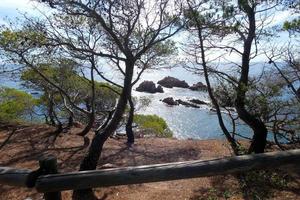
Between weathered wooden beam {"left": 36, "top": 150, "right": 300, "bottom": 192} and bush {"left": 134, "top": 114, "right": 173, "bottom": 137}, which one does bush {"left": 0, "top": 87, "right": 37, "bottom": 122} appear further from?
weathered wooden beam {"left": 36, "top": 150, "right": 300, "bottom": 192}

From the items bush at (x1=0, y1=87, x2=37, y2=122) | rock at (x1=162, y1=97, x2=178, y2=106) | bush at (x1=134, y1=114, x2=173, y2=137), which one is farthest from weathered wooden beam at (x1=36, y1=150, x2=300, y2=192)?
rock at (x1=162, y1=97, x2=178, y2=106)

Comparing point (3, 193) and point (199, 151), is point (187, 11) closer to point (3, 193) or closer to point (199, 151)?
point (199, 151)

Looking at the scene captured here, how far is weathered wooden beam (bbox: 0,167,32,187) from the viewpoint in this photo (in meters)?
3.17

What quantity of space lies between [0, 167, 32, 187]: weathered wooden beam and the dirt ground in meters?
3.54

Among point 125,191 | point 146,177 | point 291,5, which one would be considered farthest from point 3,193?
point 291,5

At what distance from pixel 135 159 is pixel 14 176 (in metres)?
7.78

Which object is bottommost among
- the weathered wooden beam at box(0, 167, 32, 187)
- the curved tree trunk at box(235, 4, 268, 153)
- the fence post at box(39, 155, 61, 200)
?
the weathered wooden beam at box(0, 167, 32, 187)

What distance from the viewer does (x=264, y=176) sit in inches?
289

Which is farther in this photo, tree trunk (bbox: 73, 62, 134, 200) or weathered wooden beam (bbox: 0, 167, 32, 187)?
tree trunk (bbox: 73, 62, 134, 200)

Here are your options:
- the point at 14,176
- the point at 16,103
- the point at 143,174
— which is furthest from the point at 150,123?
the point at 143,174

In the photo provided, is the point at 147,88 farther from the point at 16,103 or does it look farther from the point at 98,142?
the point at 98,142

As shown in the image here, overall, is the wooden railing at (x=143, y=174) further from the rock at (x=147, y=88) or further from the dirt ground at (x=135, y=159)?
the rock at (x=147, y=88)

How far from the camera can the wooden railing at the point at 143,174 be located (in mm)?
3070

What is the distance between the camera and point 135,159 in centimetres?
1093
